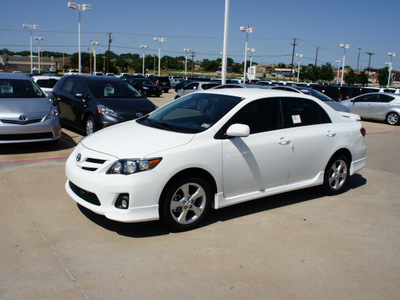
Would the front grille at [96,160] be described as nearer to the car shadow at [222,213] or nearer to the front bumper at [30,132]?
the car shadow at [222,213]

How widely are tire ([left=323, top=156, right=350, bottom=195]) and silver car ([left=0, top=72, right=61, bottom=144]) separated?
5.44 metres

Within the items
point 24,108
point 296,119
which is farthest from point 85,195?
point 24,108

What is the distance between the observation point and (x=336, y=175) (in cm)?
609

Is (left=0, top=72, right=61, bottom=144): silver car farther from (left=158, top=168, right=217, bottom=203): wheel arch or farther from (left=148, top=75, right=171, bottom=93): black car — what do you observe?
(left=148, top=75, right=171, bottom=93): black car

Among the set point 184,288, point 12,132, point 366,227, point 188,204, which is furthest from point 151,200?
point 12,132

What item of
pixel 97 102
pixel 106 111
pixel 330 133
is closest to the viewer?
pixel 330 133

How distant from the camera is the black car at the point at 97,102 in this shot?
907cm

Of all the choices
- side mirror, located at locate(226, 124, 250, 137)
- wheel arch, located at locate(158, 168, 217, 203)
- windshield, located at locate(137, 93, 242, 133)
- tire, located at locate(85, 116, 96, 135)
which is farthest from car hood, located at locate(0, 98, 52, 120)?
side mirror, located at locate(226, 124, 250, 137)

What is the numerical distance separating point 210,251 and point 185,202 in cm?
63

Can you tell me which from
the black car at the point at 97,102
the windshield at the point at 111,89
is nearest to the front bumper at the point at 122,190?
the black car at the point at 97,102

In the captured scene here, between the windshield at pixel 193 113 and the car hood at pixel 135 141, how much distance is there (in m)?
0.23

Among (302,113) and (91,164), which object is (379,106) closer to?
(302,113)

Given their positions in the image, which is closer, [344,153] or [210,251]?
[210,251]

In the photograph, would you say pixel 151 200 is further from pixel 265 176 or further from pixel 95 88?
pixel 95 88
